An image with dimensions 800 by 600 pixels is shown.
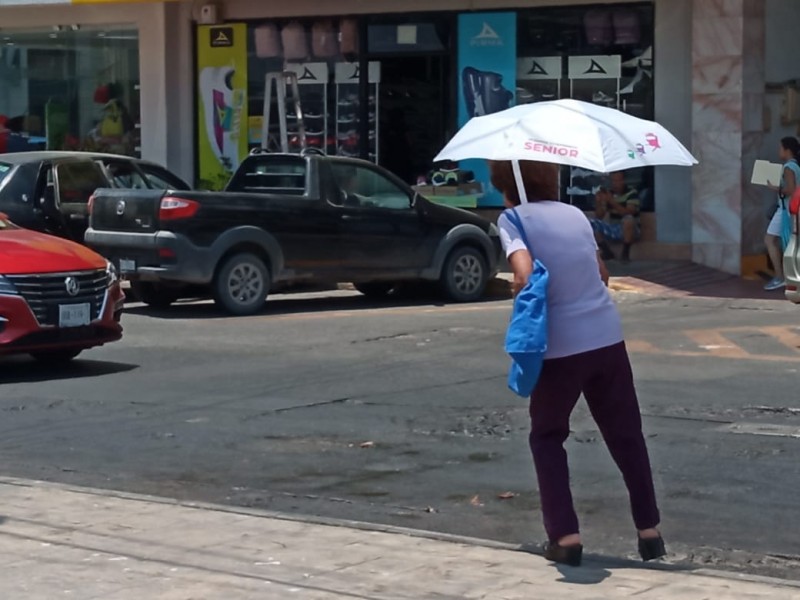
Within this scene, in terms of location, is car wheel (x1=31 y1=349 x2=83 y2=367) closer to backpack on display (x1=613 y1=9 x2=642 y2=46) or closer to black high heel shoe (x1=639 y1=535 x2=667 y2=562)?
black high heel shoe (x1=639 y1=535 x2=667 y2=562)

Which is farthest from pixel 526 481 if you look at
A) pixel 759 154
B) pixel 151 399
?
pixel 759 154

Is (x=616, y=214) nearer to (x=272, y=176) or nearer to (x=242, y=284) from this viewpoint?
(x=272, y=176)

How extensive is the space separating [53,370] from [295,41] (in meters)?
11.1

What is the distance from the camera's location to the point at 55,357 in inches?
521

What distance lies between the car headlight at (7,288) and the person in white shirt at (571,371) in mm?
6353

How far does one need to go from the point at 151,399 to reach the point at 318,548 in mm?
4611

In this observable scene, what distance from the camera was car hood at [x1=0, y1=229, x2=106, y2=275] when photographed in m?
12.1

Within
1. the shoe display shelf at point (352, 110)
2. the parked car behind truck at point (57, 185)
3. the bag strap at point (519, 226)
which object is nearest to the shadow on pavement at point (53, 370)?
the parked car behind truck at point (57, 185)

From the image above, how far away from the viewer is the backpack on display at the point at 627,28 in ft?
68.0

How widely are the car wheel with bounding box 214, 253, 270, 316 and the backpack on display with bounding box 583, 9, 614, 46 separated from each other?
6.62 metres

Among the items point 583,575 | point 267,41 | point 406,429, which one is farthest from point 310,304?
point 583,575

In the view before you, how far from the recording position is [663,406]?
10.8 meters

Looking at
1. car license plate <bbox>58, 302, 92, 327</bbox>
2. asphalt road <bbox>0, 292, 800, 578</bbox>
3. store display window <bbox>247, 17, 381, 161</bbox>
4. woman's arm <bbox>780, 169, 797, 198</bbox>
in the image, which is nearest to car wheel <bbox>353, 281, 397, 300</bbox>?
asphalt road <bbox>0, 292, 800, 578</bbox>

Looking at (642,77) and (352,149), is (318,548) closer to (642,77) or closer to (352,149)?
(642,77)
